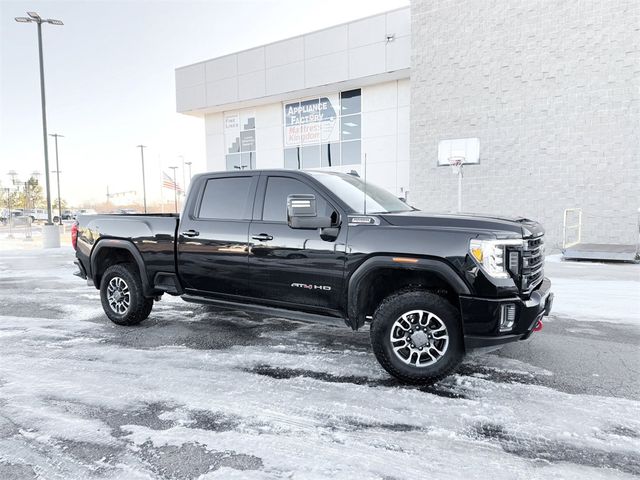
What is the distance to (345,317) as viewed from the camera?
424cm

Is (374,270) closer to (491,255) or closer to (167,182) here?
(491,255)

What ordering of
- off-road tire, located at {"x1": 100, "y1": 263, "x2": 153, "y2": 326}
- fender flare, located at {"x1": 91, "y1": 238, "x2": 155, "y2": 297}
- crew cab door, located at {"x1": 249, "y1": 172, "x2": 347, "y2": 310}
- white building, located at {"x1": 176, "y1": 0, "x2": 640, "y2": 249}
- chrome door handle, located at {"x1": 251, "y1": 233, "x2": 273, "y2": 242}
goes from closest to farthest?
crew cab door, located at {"x1": 249, "y1": 172, "x2": 347, "y2": 310} < chrome door handle, located at {"x1": 251, "y1": 233, "x2": 273, "y2": 242} < fender flare, located at {"x1": 91, "y1": 238, "x2": 155, "y2": 297} < off-road tire, located at {"x1": 100, "y1": 263, "x2": 153, "y2": 326} < white building, located at {"x1": 176, "y1": 0, "x2": 640, "y2": 249}

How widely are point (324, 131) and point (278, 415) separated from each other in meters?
21.5

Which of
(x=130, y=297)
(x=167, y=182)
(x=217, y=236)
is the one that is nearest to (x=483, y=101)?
(x=167, y=182)

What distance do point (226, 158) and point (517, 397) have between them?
85.4 feet

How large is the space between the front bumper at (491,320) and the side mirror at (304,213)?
4.67 feet

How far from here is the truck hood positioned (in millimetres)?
3713

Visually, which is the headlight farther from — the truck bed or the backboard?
the backboard

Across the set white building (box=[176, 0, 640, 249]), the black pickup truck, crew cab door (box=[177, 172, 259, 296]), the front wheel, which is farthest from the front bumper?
white building (box=[176, 0, 640, 249])

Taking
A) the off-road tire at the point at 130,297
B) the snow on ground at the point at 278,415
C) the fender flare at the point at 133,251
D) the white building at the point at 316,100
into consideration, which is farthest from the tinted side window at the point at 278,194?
the white building at the point at 316,100

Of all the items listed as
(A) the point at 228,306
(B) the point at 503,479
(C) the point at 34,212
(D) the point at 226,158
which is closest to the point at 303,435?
(B) the point at 503,479

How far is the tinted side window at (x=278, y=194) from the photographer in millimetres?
4656

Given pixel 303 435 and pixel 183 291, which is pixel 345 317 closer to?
pixel 303 435

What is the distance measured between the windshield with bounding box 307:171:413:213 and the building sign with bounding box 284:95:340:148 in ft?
60.7
